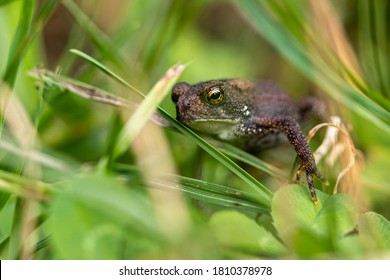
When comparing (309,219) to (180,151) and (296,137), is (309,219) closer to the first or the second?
(296,137)

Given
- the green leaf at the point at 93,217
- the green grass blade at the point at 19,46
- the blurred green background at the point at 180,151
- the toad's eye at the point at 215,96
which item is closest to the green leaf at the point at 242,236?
the blurred green background at the point at 180,151

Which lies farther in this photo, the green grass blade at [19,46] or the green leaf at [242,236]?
the green grass blade at [19,46]

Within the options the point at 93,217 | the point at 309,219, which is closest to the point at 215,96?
the point at 309,219

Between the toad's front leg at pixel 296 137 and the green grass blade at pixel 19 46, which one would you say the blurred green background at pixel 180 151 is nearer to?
the green grass blade at pixel 19 46

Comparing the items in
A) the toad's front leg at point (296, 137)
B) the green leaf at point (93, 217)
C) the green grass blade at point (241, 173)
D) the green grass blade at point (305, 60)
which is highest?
the green grass blade at point (305, 60)

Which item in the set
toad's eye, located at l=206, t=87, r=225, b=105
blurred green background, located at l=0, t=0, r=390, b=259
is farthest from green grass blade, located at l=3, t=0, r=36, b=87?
toad's eye, located at l=206, t=87, r=225, b=105

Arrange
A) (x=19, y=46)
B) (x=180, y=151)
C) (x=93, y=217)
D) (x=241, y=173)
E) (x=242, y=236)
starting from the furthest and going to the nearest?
(x=180, y=151) < (x=19, y=46) < (x=241, y=173) < (x=242, y=236) < (x=93, y=217)
